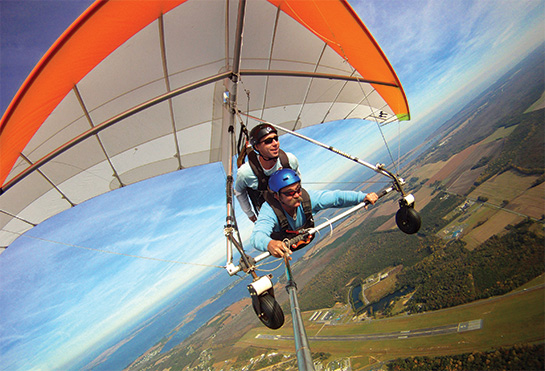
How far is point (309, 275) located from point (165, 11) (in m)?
61.9

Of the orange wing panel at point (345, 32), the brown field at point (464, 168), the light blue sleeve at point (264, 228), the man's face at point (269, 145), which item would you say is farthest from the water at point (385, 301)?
the man's face at point (269, 145)

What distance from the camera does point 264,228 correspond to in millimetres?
2566

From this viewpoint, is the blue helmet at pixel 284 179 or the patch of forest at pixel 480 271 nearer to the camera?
the blue helmet at pixel 284 179

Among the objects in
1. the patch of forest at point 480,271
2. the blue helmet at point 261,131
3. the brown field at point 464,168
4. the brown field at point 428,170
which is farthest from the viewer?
the brown field at point 428,170

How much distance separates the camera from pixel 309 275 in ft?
193

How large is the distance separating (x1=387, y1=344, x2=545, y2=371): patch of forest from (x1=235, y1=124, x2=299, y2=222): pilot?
29728 mm

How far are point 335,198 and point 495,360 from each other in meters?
34.7

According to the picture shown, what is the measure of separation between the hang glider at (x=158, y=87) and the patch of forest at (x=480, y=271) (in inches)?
1461

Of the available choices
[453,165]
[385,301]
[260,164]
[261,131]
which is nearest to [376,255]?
[385,301]

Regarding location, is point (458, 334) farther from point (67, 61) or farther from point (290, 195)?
point (67, 61)

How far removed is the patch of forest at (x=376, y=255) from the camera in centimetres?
4181

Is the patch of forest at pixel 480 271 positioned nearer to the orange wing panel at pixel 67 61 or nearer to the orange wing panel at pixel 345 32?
the orange wing panel at pixel 345 32

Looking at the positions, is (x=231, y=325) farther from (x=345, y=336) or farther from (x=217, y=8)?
(x=217, y=8)

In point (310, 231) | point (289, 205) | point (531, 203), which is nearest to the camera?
point (310, 231)
